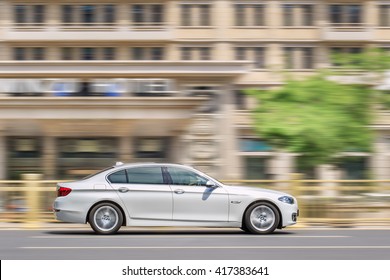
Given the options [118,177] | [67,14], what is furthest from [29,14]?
[118,177]

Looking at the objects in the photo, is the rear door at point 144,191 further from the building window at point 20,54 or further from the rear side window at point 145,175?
the building window at point 20,54

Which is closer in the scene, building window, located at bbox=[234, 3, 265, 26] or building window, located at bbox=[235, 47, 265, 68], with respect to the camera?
building window, located at bbox=[235, 47, 265, 68]

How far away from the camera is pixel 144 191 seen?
15633 mm

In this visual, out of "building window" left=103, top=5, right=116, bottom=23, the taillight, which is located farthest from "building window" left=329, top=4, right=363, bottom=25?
the taillight

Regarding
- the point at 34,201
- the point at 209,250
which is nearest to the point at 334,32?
the point at 34,201

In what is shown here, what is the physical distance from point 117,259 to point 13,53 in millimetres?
32873

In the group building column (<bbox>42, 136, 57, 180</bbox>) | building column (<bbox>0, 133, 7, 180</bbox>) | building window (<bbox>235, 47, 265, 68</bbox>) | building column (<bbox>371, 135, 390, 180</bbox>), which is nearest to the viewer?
building column (<bbox>42, 136, 57, 180</bbox>)

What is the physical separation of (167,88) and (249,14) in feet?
54.9

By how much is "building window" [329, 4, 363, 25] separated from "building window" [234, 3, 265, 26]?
343 cm

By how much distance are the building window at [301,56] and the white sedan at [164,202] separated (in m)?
28.2

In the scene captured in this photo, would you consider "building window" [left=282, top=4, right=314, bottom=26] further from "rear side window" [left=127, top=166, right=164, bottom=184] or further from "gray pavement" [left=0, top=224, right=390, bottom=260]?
"rear side window" [left=127, top=166, right=164, bottom=184]

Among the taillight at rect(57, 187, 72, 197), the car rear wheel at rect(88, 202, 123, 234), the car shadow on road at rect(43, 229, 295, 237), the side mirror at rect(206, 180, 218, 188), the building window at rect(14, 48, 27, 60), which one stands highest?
the building window at rect(14, 48, 27, 60)

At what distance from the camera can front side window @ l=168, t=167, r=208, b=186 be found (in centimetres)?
1579

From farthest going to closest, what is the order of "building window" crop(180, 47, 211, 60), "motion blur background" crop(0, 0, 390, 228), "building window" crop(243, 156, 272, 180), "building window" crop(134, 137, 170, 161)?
"building window" crop(180, 47, 211, 60) → "building window" crop(243, 156, 272, 180) → "building window" crop(134, 137, 170, 161) → "motion blur background" crop(0, 0, 390, 228)
